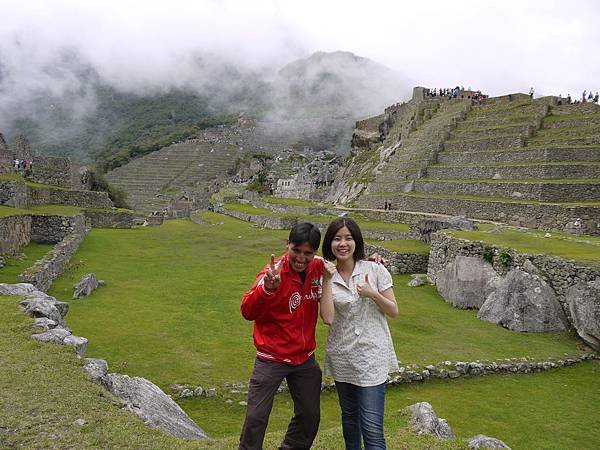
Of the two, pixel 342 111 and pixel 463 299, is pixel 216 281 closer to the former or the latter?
pixel 463 299

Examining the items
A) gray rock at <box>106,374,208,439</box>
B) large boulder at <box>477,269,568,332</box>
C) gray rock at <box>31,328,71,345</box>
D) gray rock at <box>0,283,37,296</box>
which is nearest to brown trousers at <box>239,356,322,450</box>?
gray rock at <box>106,374,208,439</box>

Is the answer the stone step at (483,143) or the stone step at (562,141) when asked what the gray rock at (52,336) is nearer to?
the stone step at (562,141)

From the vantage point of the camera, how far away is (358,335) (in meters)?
3.70

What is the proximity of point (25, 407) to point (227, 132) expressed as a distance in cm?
10011

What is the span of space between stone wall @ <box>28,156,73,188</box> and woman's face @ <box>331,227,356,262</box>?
85.5 feet

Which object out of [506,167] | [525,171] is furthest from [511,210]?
[506,167]

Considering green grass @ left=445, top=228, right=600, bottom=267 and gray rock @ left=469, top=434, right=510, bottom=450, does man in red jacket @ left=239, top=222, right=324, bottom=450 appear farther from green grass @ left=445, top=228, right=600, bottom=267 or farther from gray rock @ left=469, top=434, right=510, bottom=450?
green grass @ left=445, top=228, right=600, bottom=267

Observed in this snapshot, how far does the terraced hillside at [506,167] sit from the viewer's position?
20141 millimetres

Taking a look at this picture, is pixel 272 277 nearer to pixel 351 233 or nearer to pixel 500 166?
pixel 351 233

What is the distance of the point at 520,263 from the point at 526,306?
4.69 feet

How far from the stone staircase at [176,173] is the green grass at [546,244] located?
41.4m

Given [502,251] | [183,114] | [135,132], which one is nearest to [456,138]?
[502,251]

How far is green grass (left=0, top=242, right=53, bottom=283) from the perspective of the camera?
34.1 ft

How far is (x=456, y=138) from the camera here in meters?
31.3
